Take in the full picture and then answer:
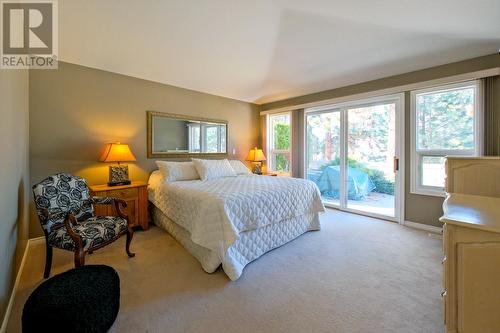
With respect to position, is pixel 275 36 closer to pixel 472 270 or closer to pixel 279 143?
pixel 279 143

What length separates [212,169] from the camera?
143 inches

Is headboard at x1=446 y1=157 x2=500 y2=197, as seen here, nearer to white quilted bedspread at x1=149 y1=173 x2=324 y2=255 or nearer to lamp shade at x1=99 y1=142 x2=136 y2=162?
white quilted bedspread at x1=149 y1=173 x2=324 y2=255

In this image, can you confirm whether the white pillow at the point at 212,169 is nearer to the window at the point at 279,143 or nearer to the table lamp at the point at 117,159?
the table lamp at the point at 117,159

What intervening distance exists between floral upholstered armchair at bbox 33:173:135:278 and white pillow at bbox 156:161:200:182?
0.95 meters

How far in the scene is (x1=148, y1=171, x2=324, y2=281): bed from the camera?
2.08 meters

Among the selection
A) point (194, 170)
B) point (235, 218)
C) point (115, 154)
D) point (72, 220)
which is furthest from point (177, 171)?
point (235, 218)

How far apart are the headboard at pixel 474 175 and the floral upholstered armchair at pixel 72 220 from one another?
11.1 ft

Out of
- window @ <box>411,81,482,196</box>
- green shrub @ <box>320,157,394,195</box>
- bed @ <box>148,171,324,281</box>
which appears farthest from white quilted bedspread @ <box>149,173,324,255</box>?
window @ <box>411,81,482,196</box>

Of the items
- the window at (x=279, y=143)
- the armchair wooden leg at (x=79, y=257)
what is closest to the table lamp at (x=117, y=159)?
the armchair wooden leg at (x=79, y=257)

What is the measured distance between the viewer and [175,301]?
5.70 ft

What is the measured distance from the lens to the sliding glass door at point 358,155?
3.66 metres

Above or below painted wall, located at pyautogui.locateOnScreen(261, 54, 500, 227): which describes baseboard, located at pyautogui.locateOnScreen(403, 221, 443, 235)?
below

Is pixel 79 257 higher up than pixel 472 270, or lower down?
lower down

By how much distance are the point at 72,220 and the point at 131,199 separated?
1.09m
